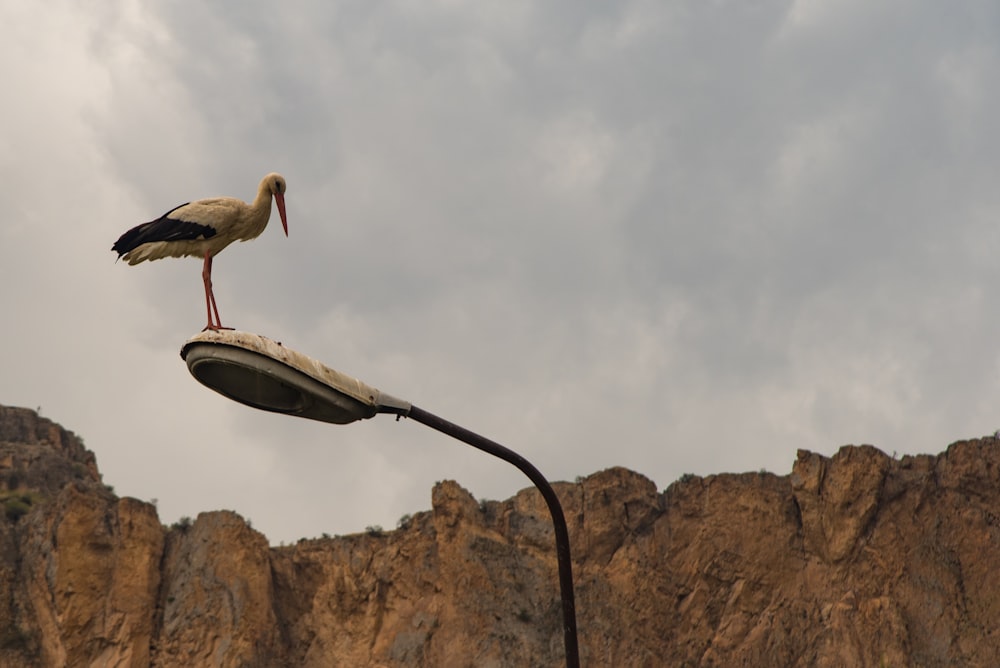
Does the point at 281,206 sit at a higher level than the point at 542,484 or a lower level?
higher

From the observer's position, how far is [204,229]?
11.4 metres

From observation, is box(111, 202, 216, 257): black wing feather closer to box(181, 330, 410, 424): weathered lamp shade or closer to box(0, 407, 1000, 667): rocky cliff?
box(181, 330, 410, 424): weathered lamp shade

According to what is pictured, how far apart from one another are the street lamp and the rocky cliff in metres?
27.5

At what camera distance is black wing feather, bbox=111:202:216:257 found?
1112 centimetres

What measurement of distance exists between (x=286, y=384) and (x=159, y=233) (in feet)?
13.8

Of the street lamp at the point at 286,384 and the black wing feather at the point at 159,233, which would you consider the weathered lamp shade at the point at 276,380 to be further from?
the black wing feather at the point at 159,233

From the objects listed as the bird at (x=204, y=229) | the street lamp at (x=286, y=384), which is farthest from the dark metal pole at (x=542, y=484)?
the bird at (x=204, y=229)

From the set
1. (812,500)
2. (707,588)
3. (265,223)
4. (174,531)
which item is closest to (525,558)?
(707,588)

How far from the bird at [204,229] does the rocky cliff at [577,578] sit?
80.8 ft

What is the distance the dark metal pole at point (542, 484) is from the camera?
7.80m

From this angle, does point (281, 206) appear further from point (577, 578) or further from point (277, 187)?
point (577, 578)

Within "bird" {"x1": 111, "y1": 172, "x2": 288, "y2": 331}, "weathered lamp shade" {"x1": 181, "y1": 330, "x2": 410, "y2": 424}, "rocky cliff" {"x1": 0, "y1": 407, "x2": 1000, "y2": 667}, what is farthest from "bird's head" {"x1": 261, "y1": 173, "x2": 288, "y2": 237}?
"rocky cliff" {"x1": 0, "y1": 407, "x2": 1000, "y2": 667}

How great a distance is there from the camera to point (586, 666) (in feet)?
114

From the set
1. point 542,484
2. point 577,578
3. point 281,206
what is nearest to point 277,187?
point 281,206
